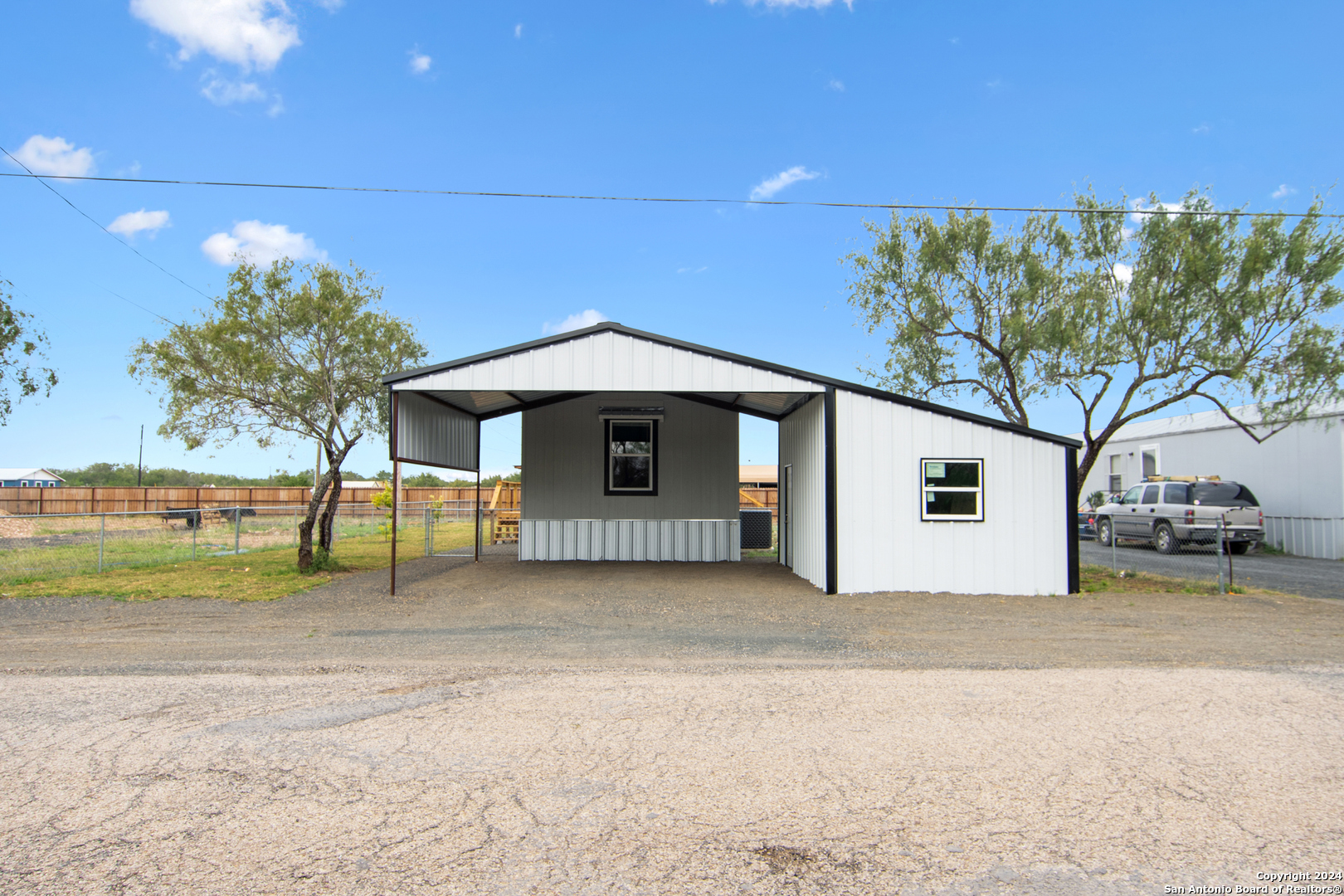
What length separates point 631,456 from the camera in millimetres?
15688

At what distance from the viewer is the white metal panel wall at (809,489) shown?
11242 mm

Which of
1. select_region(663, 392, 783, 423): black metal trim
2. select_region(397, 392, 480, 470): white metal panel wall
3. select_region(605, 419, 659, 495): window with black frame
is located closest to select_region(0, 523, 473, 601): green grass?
select_region(397, 392, 480, 470): white metal panel wall

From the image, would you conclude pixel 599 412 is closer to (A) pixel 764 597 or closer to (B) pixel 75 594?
(A) pixel 764 597

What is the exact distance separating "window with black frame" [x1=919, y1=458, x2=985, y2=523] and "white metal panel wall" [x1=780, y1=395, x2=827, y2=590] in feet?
4.69

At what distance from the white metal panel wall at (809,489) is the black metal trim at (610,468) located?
2.77 meters

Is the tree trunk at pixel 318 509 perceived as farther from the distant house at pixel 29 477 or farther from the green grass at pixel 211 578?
the distant house at pixel 29 477

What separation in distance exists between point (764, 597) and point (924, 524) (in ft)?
8.21

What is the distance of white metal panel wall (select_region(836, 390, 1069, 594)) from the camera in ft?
35.6

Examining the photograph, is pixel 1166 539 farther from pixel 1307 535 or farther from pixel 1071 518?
pixel 1071 518

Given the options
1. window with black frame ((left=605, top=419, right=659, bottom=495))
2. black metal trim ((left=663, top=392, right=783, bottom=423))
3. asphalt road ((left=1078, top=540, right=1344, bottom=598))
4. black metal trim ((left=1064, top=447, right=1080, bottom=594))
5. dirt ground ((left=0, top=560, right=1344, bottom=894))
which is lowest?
asphalt road ((left=1078, top=540, right=1344, bottom=598))

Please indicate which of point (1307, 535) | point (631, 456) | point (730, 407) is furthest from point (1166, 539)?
point (631, 456)

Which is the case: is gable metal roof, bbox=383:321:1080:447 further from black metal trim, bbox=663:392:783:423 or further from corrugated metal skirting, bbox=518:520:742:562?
corrugated metal skirting, bbox=518:520:742:562

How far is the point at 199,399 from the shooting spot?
13117 mm

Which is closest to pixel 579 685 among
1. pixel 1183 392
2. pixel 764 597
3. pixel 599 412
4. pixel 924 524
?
pixel 764 597
